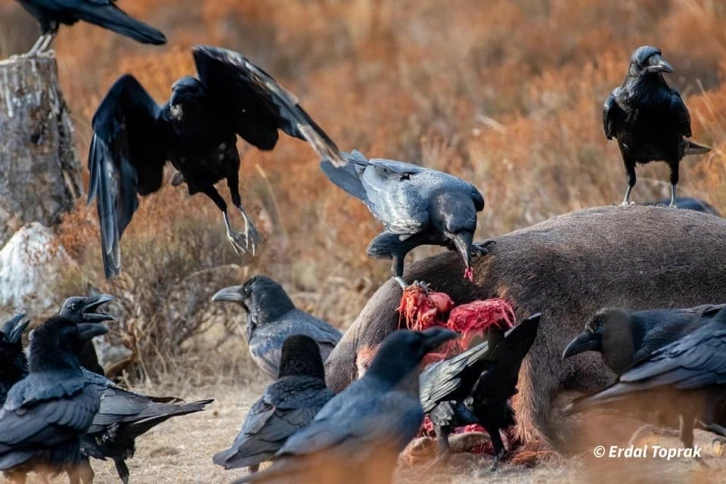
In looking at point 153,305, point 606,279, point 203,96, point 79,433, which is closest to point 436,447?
point 606,279

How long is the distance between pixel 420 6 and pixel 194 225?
16262 millimetres

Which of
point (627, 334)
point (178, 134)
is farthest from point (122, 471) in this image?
point (627, 334)

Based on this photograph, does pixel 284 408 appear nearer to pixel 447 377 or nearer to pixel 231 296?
pixel 447 377

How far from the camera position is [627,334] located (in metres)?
6.04

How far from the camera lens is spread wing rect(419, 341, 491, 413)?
5.96 m

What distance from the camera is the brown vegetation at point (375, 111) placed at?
9.70 metres

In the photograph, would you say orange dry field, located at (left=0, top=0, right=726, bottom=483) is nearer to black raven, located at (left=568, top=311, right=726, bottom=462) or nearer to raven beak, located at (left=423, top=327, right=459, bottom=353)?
black raven, located at (left=568, top=311, right=726, bottom=462)

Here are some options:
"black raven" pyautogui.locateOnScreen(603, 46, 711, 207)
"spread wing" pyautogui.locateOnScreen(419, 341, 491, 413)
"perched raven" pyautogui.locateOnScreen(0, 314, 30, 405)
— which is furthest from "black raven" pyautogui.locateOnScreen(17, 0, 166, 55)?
"spread wing" pyautogui.locateOnScreen(419, 341, 491, 413)

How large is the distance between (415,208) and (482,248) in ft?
1.54

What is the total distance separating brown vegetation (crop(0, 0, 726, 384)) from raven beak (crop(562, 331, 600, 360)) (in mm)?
3857

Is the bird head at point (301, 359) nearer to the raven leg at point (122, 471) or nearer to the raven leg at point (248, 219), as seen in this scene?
the raven leg at point (122, 471)

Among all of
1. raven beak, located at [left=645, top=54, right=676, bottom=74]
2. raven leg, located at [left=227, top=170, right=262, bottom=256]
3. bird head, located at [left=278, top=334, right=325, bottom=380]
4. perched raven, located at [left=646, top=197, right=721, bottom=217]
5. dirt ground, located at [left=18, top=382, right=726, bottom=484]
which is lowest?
dirt ground, located at [left=18, top=382, right=726, bottom=484]

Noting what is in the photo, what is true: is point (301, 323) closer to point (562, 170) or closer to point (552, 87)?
point (562, 170)

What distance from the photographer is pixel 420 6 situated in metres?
25.2
